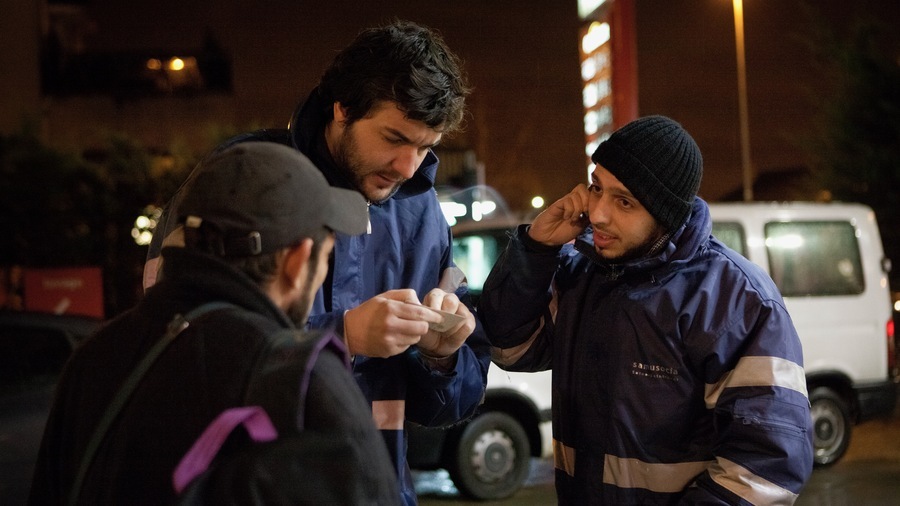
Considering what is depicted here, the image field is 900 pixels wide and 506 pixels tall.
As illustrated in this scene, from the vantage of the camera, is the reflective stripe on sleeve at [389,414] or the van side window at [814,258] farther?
the van side window at [814,258]

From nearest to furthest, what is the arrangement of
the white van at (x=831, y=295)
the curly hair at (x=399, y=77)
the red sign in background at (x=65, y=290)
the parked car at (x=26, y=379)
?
the curly hair at (x=399, y=77)
the parked car at (x=26, y=379)
the white van at (x=831, y=295)
the red sign in background at (x=65, y=290)

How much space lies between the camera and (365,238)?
2.45m

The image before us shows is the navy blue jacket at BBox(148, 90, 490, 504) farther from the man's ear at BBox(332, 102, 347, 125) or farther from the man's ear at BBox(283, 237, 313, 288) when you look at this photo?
the man's ear at BBox(283, 237, 313, 288)

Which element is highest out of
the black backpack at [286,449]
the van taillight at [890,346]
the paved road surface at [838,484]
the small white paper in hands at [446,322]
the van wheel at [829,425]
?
the small white paper in hands at [446,322]

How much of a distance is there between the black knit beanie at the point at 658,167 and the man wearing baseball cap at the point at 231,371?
1.18 m

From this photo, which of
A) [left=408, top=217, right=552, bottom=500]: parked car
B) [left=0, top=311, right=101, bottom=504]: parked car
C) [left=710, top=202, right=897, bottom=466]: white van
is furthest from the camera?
[left=710, top=202, right=897, bottom=466]: white van

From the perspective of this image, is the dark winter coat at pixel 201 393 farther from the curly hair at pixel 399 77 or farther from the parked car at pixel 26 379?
the parked car at pixel 26 379

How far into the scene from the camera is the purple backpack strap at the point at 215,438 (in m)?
1.33

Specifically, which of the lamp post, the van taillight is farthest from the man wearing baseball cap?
the lamp post

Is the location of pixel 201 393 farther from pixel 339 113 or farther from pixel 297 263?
pixel 339 113

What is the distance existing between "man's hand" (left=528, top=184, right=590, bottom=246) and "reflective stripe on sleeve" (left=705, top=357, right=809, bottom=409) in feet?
1.97

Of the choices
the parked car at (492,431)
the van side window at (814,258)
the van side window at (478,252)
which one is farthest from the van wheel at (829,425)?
the van side window at (478,252)

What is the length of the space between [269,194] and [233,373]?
1.00 ft

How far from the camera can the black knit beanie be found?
2.59m
